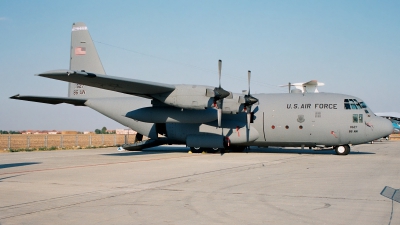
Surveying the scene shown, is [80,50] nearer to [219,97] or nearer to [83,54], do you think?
[83,54]

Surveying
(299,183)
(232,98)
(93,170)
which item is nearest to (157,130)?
(232,98)

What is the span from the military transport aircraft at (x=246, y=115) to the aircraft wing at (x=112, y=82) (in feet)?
0.16

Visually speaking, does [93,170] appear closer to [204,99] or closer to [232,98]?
[204,99]

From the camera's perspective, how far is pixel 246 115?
995 inches

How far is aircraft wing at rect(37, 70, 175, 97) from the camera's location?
59.6 ft

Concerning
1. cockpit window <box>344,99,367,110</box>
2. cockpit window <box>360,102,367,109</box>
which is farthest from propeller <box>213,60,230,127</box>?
cockpit window <box>360,102,367,109</box>

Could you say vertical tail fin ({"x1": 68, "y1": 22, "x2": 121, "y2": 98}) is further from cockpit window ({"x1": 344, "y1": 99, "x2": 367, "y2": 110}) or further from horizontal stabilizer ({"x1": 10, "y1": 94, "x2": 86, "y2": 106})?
cockpit window ({"x1": 344, "y1": 99, "x2": 367, "y2": 110})

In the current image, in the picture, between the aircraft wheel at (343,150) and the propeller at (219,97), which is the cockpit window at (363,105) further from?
the propeller at (219,97)

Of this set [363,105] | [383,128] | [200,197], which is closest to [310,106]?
[363,105]

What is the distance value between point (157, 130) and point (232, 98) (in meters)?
6.30

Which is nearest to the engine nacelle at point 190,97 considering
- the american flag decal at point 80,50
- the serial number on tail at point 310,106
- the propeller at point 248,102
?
the propeller at point 248,102

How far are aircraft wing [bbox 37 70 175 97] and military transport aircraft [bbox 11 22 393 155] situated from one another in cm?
5

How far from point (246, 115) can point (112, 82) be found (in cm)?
868

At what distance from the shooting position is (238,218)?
24.4ft
